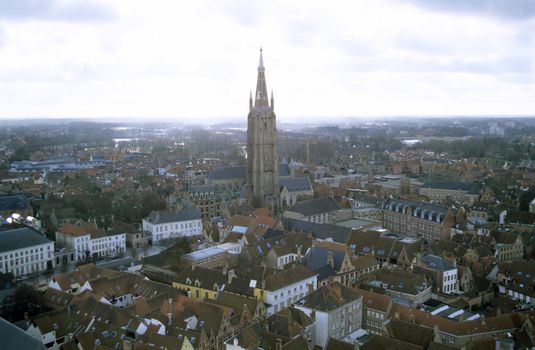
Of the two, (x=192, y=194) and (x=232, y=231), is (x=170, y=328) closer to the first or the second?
(x=232, y=231)

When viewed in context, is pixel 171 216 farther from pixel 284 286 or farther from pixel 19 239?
pixel 284 286

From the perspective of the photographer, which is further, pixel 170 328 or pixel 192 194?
pixel 192 194

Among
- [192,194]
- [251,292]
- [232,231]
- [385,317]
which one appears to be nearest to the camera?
[385,317]

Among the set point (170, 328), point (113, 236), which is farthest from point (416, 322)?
point (113, 236)

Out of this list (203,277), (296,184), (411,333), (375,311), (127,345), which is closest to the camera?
(127,345)

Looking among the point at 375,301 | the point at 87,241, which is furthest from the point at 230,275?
the point at 87,241
